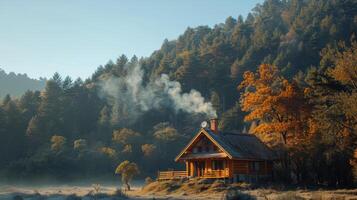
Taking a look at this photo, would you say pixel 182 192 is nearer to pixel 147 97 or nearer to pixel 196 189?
pixel 196 189

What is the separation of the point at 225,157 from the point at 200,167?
17.0 ft

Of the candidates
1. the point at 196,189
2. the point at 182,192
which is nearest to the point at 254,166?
the point at 196,189

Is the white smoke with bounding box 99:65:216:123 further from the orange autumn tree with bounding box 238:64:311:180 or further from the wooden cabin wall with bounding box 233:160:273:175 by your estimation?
the orange autumn tree with bounding box 238:64:311:180

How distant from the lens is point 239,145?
180 ft

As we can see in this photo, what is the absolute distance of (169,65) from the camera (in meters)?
124

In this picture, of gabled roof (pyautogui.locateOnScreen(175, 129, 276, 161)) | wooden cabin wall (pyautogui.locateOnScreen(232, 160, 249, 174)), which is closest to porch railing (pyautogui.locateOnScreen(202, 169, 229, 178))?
wooden cabin wall (pyautogui.locateOnScreen(232, 160, 249, 174))

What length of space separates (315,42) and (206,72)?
29.2 m

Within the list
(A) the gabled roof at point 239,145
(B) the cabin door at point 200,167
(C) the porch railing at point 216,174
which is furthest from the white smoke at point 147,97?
(C) the porch railing at point 216,174

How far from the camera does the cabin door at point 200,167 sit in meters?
55.6

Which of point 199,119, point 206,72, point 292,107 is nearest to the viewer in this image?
point 292,107

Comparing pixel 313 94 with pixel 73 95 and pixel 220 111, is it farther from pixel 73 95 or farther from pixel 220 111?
pixel 73 95

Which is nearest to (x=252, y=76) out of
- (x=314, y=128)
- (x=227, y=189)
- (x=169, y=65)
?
(x=314, y=128)

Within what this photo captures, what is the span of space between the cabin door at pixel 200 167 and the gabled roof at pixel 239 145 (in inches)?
70.8

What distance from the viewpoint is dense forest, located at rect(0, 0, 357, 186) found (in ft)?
165
